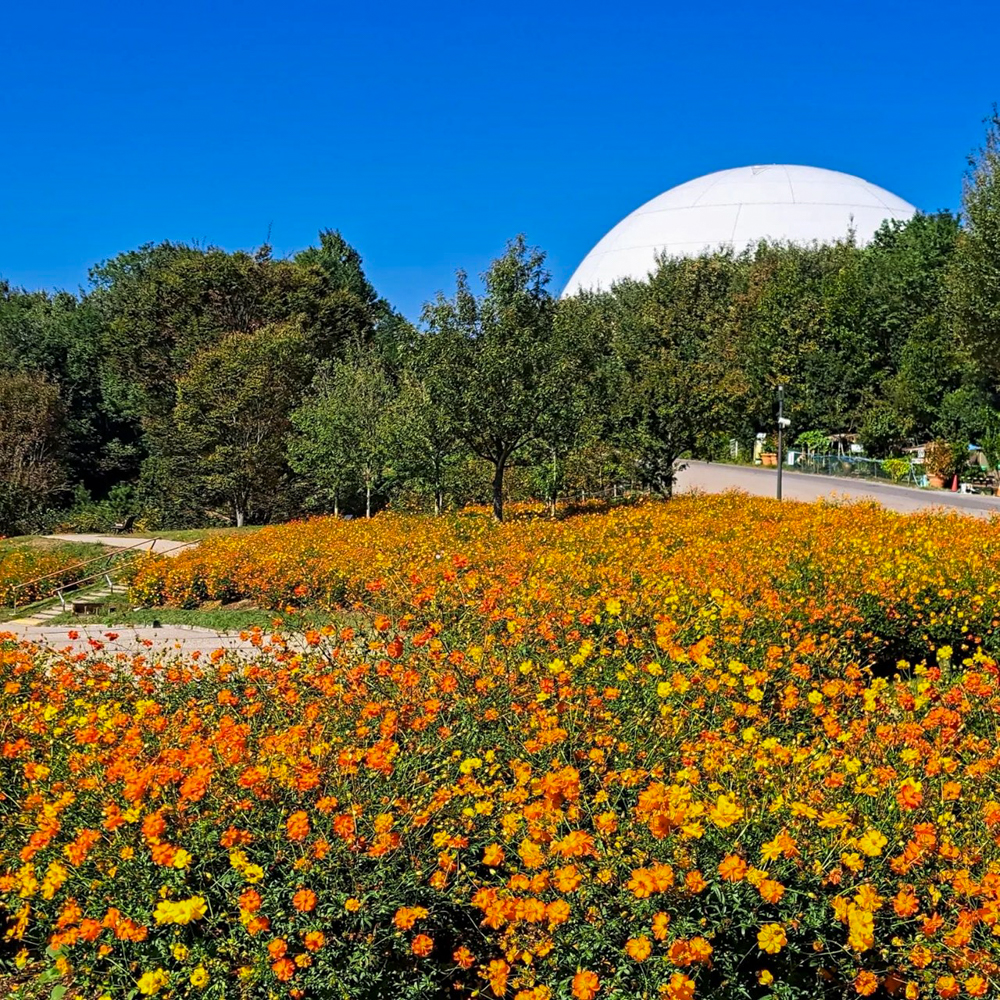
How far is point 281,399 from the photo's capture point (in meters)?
27.2

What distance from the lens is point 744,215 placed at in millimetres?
66938

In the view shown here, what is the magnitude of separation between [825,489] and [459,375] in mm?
14799

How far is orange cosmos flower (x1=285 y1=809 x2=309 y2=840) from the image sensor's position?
2.37m

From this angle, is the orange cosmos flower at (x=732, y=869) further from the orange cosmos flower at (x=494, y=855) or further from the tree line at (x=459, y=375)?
the tree line at (x=459, y=375)

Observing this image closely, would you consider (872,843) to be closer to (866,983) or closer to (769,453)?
(866,983)

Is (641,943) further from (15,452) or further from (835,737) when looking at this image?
(15,452)

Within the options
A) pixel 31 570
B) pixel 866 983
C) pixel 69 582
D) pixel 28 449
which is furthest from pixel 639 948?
pixel 28 449

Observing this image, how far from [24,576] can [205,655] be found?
26.0ft

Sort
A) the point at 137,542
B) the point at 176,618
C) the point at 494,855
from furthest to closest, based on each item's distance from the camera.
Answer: the point at 137,542
the point at 176,618
the point at 494,855

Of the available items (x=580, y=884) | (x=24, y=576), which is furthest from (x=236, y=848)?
(x=24, y=576)

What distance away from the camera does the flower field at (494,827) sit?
2.28 meters

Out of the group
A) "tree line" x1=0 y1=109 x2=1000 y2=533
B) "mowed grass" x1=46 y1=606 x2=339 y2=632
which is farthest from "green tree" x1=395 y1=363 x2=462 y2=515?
"mowed grass" x1=46 y1=606 x2=339 y2=632

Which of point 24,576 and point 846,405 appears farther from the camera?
point 846,405

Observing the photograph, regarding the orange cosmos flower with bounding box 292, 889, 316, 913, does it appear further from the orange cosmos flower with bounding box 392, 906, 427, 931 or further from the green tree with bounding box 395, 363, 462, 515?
the green tree with bounding box 395, 363, 462, 515
